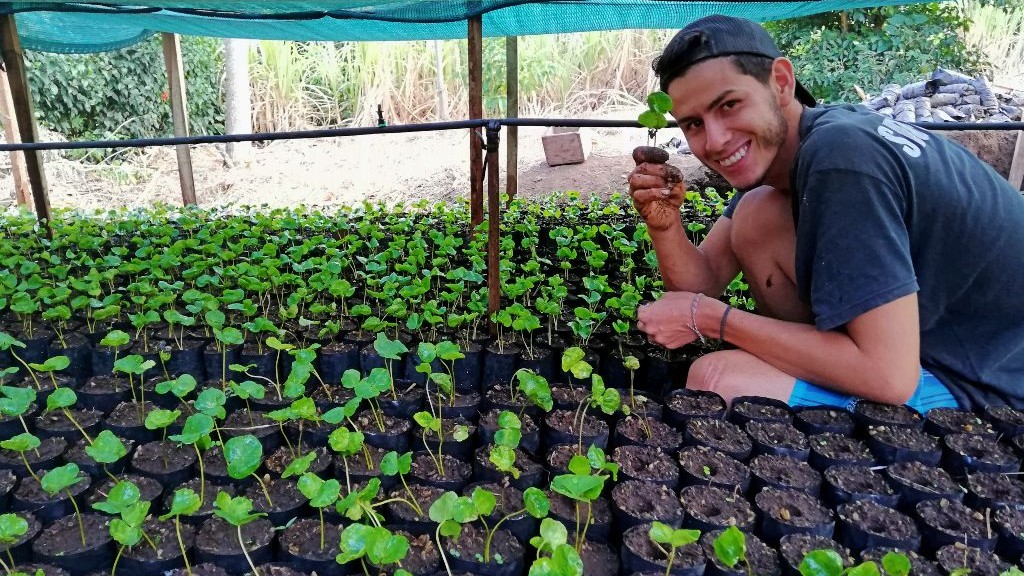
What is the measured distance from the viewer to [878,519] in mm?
1154

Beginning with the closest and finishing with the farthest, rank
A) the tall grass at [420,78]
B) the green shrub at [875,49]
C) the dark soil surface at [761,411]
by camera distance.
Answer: the dark soil surface at [761,411], the green shrub at [875,49], the tall grass at [420,78]

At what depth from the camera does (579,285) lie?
2.56m

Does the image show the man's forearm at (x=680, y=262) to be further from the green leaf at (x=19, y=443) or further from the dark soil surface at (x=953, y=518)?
the green leaf at (x=19, y=443)

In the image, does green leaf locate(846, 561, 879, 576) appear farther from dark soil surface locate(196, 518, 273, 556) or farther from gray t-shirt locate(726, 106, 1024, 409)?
dark soil surface locate(196, 518, 273, 556)

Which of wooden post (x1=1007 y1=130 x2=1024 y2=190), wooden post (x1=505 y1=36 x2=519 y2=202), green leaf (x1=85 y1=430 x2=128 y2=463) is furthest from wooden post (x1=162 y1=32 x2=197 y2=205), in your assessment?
wooden post (x1=1007 y1=130 x2=1024 y2=190)

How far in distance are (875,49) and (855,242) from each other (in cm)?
750

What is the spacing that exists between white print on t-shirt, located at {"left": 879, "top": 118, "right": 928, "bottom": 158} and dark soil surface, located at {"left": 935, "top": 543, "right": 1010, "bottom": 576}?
29.1 inches

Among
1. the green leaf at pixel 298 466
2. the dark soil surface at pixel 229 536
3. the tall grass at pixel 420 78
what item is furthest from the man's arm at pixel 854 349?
the tall grass at pixel 420 78

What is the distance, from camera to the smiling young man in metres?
1.25

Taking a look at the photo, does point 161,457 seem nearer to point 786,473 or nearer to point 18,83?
point 786,473

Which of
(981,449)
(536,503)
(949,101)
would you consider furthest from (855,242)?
(949,101)

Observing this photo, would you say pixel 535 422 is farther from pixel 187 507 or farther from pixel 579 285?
pixel 579 285

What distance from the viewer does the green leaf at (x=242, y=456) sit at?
119 cm

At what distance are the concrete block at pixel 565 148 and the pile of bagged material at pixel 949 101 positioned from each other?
2.75 meters
